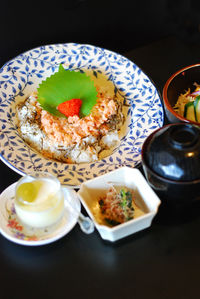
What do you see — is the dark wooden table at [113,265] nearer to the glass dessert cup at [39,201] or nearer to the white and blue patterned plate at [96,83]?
the glass dessert cup at [39,201]

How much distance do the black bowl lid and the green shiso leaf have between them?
529mm

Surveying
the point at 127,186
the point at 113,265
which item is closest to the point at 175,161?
the point at 127,186

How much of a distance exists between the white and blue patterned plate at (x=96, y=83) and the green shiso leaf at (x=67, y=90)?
13cm

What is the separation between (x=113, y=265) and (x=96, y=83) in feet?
2.95

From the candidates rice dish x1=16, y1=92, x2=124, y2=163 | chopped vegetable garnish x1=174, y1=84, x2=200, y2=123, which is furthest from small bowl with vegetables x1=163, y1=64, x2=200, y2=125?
rice dish x1=16, y1=92, x2=124, y2=163

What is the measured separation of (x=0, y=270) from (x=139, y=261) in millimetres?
431

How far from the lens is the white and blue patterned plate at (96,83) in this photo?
1429 mm

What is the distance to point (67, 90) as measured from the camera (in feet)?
5.49
